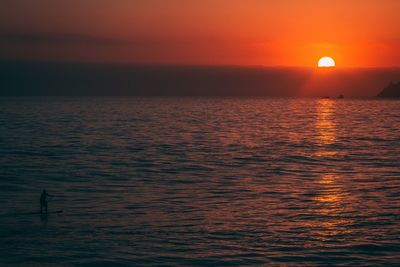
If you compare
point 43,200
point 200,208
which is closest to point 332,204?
point 200,208

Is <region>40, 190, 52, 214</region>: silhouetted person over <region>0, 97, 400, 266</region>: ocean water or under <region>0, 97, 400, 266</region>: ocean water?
over

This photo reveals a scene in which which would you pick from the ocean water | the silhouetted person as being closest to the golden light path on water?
the ocean water

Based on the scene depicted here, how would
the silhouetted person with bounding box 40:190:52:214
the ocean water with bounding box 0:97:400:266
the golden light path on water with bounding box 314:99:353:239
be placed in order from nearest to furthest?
the ocean water with bounding box 0:97:400:266, the golden light path on water with bounding box 314:99:353:239, the silhouetted person with bounding box 40:190:52:214

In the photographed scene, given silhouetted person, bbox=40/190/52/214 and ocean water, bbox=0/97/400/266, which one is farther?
silhouetted person, bbox=40/190/52/214

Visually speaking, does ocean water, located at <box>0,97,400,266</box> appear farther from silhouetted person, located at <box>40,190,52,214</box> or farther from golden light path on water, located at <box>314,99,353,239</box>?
silhouetted person, located at <box>40,190,52,214</box>

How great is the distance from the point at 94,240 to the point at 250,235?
567 cm

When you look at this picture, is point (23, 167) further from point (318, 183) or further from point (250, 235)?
point (250, 235)

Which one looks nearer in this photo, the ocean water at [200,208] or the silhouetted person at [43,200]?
the ocean water at [200,208]

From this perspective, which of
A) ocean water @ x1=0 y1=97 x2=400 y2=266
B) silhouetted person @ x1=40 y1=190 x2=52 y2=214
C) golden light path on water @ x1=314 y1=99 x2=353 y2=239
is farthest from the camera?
silhouetted person @ x1=40 y1=190 x2=52 y2=214

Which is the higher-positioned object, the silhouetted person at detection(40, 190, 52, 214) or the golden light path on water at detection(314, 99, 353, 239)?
the silhouetted person at detection(40, 190, 52, 214)

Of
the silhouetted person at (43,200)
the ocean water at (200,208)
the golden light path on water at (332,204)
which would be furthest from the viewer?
the silhouetted person at (43,200)

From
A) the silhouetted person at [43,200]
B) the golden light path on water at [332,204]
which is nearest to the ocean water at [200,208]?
the golden light path on water at [332,204]

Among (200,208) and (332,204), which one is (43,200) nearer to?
(200,208)

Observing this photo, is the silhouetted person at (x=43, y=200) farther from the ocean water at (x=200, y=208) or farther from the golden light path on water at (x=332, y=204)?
the golden light path on water at (x=332, y=204)
